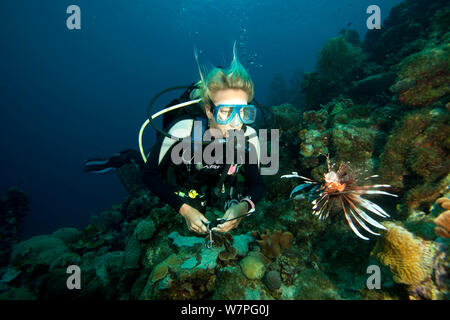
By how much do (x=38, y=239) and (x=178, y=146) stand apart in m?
8.21

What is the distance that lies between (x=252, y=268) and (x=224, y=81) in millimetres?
2550

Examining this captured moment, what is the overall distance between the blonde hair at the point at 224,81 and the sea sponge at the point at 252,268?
89.8 inches

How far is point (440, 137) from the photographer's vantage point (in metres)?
3.21

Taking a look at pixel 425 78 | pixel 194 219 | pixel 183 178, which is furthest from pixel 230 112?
pixel 425 78

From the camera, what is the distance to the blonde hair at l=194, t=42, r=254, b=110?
2559 mm

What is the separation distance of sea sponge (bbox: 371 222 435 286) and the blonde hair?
2446 millimetres

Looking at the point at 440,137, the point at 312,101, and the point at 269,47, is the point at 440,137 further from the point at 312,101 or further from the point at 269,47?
the point at 269,47

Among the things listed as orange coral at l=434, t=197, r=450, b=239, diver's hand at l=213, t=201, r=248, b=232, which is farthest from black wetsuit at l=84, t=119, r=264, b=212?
orange coral at l=434, t=197, r=450, b=239

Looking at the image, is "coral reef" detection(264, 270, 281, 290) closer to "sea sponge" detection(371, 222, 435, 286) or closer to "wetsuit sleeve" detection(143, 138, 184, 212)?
"sea sponge" detection(371, 222, 435, 286)

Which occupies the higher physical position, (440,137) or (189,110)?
(189,110)

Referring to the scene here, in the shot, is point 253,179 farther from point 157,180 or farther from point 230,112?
point 157,180

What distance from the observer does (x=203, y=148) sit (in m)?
2.86

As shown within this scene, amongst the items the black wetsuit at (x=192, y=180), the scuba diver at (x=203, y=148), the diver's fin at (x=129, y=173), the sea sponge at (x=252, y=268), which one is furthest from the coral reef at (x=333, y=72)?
the sea sponge at (x=252, y=268)
